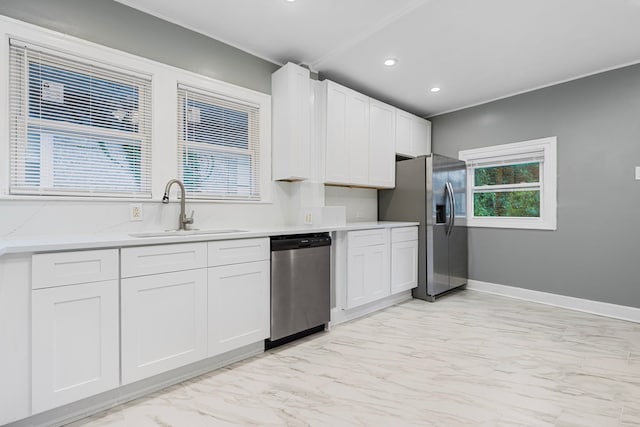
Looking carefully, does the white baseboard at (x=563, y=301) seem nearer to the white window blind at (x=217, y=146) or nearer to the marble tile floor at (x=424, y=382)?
the marble tile floor at (x=424, y=382)

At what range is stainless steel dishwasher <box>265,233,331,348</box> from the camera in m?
2.40

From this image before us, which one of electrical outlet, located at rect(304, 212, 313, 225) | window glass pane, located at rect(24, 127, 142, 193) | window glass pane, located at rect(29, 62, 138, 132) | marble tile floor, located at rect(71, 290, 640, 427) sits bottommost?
marble tile floor, located at rect(71, 290, 640, 427)

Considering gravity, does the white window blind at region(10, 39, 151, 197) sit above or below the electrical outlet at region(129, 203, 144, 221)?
above

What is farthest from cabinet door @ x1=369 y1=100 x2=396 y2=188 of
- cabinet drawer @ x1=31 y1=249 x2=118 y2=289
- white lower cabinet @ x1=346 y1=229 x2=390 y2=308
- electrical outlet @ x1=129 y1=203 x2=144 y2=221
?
cabinet drawer @ x1=31 y1=249 x2=118 y2=289

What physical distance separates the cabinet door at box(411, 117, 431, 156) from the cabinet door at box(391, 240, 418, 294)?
152 cm

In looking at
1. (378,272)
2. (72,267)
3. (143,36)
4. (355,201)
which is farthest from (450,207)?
(72,267)

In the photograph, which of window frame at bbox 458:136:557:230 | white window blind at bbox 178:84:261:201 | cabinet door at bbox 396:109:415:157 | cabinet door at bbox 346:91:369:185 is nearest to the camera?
white window blind at bbox 178:84:261:201

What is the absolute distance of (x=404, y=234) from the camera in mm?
3684

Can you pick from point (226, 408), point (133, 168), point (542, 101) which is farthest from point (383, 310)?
point (542, 101)

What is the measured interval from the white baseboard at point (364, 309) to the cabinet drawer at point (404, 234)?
27.7 inches

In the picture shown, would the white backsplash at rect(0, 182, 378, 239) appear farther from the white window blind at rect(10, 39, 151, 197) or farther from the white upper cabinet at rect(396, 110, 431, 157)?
the white upper cabinet at rect(396, 110, 431, 157)

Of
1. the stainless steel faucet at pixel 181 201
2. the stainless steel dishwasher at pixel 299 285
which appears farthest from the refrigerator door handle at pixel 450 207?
the stainless steel faucet at pixel 181 201

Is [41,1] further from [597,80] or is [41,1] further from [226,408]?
[597,80]

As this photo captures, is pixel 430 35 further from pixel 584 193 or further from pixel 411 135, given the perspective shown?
pixel 584 193
